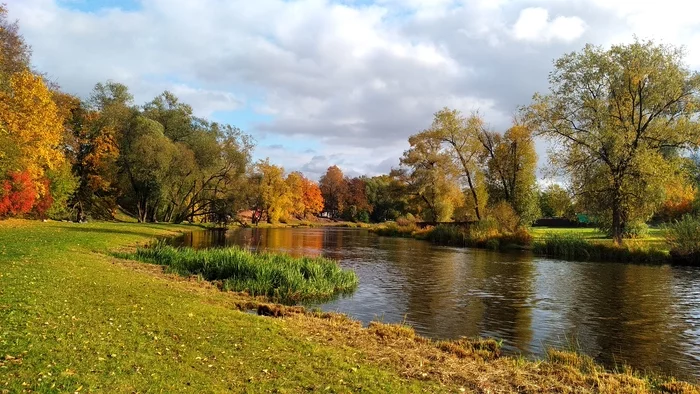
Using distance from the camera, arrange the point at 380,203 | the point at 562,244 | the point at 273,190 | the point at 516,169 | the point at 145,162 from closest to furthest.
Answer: the point at 562,244 → the point at 516,169 → the point at 145,162 → the point at 273,190 → the point at 380,203

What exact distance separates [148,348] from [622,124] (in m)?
37.3

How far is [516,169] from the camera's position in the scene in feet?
164

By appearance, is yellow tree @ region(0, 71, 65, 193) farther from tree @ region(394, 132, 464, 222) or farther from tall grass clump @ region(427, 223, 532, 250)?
tree @ region(394, 132, 464, 222)

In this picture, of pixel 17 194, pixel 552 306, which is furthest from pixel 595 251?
pixel 17 194

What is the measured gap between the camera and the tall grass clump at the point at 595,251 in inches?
1203

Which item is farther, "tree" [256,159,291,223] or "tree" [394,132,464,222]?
"tree" [256,159,291,223]

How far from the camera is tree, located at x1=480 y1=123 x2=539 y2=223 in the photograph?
1919 inches

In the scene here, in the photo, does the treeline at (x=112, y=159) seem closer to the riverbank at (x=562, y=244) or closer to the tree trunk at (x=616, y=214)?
the riverbank at (x=562, y=244)

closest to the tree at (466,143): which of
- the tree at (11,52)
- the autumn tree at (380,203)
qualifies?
the tree at (11,52)

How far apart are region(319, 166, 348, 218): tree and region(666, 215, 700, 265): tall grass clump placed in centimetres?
9732

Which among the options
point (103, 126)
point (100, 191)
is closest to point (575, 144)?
point (103, 126)

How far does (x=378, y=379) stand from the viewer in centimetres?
725

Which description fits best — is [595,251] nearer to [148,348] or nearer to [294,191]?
[148,348]

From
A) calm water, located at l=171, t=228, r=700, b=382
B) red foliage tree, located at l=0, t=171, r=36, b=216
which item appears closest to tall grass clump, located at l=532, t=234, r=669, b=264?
calm water, located at l=171, t=228, r=700, b=382
